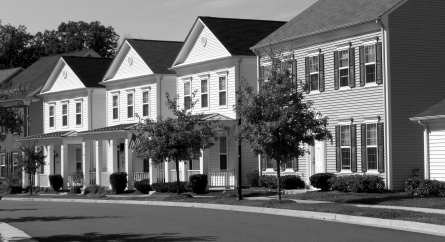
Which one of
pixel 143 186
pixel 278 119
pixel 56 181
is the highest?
pixel 278 119

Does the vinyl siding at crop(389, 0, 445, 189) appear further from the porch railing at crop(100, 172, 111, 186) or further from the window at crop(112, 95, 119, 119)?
the window at crop(112, 95, 119, 119)

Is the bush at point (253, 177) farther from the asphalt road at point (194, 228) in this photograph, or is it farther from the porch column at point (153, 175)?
the asphalt road at point (194, 228)

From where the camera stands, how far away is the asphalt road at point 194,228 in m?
16.4

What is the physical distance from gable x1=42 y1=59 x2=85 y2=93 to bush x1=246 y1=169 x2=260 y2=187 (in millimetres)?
17978

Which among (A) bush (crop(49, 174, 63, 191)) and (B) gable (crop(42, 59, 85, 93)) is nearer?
(A) bush (crop(49, 174, 63, 191))

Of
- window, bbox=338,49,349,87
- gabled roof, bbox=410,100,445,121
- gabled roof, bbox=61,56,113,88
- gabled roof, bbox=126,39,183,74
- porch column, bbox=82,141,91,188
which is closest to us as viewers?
gabled roof, bbox=410,100,445,121

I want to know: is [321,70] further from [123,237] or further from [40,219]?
[123,237]

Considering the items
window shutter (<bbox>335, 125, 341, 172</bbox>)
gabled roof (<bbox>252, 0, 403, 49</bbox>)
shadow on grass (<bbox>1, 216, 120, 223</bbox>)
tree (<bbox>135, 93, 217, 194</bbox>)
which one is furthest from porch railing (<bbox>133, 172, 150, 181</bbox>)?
shadow on grass (<bbox>1, 216, 120, 223</bbox>)

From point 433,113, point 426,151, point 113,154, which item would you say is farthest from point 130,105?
point 433,113

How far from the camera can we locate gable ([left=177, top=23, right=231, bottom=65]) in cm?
3978

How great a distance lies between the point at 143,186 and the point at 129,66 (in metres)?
9.14

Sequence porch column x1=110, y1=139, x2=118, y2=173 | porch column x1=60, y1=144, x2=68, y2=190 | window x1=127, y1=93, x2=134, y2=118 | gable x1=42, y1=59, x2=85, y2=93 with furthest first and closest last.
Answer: gable x1=42, y1=59, x2=85, y2=93 → porch column x1=60, y1=144, x2=68, y2=190 → window x1=127, y1=93, x2=134, y2=118 → porch column x1=110, y1=139, x2=118, y2=173

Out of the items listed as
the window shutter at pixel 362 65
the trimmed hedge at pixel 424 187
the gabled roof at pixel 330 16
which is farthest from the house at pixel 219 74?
the trimmed hedge at pixel 424 187

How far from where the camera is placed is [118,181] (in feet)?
142
